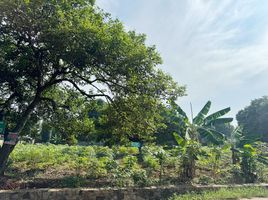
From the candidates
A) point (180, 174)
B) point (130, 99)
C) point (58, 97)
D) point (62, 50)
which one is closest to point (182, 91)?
point (130, 99)

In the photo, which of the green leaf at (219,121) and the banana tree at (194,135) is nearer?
the banana tree at (194,135)

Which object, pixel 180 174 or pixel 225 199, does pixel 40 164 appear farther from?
pixel 225 199

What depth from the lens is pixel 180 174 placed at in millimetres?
11297

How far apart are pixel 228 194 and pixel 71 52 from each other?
6.94 meters

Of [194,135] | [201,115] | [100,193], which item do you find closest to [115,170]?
[100,193]

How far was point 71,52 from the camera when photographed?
885cm

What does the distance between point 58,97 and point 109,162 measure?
383 cm

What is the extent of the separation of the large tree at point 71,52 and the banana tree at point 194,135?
2521 millimetres

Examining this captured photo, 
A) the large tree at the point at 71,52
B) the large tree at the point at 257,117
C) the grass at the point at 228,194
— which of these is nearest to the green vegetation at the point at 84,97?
the large tree at the point at 71,52

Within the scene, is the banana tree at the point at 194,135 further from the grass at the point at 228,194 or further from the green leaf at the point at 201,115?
the grass at the point at 228,194

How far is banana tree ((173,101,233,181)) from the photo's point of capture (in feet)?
36.8

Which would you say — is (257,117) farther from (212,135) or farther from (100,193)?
(100,193)

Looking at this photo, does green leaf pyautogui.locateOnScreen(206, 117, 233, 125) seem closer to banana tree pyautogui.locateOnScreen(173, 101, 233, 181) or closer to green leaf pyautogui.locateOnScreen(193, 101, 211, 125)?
banana tree pyautogui.locateOnScreen(173, 101, 233, 181)

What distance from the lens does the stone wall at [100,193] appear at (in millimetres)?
7961
